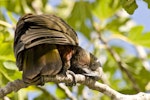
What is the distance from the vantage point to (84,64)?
3543 mm

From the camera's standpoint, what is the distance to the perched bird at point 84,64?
11.3 ft

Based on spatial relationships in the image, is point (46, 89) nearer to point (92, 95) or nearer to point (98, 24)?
point (92, 95)

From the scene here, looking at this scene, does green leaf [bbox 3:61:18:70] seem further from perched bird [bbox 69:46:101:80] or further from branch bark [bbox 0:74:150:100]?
branch bark [bbox 0:74:150:100]

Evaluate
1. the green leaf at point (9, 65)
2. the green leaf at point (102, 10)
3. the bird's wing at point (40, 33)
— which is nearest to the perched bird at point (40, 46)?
the bird's wing at point (40, 33)

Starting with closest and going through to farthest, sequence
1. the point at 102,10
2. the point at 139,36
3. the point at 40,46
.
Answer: the point at 40,46 → the point at 139,36 → the point at 102,10

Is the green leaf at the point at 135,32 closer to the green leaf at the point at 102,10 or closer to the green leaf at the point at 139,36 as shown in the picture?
the green leaf at the point at 139,36

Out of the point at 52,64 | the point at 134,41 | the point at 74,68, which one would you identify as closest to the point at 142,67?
the point at 134,41

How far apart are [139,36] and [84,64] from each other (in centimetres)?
168

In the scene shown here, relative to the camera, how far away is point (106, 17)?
561cm

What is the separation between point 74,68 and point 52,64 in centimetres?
35

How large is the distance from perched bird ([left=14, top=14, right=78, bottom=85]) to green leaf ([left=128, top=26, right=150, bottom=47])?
5.86 feet

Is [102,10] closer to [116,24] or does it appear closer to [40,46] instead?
[116,24]

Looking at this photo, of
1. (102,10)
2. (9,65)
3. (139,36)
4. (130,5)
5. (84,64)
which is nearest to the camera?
(130,5)

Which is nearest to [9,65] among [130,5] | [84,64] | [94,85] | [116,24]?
[84,64]
